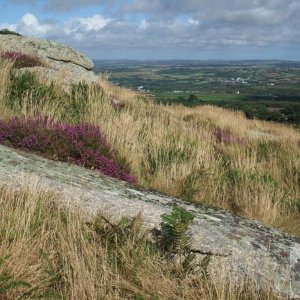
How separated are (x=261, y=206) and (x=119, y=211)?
243 cm

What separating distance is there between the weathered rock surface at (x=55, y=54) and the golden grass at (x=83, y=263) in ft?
34.4

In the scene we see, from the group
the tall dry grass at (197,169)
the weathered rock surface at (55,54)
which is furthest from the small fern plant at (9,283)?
the weathered rock surface at (55,54)

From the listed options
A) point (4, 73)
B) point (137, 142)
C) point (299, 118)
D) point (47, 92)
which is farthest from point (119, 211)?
point (299, 118)

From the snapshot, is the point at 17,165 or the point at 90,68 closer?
the point at 17,165

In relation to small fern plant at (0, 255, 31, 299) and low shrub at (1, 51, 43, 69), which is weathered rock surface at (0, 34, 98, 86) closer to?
low shrub at (1, 51, 43, 69)

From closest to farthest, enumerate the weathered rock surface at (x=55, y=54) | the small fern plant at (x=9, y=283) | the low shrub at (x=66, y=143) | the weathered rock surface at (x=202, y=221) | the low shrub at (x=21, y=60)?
the small fern plant at (x=9, y=283) → the weathered rock surface at (x=202, y=221) → the low shrub at (x=66, y=143) → the low shrub at (x=21, y=60) → the weathered rock surface at (x=55, y=54)

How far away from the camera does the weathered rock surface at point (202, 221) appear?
3320 mm

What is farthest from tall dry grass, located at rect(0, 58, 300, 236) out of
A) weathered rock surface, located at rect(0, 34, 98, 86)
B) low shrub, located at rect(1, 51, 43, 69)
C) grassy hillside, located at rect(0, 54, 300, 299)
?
weathered rock surface, located at rect(0, 34, 98, 86)

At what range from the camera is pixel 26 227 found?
314 centimetres

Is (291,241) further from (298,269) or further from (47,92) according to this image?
(47,92)

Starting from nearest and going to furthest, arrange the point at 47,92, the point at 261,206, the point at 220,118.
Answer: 1. the point at 261,206
2. the point at 47,92
3. the point at 220,118

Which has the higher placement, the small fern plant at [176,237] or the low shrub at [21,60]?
the low shrub at [21,60]

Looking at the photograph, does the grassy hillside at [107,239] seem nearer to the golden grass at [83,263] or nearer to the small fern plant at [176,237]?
the golden grass at [83,263]

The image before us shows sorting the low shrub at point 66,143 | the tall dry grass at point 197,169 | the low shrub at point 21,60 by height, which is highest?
the low shrub at point 21,60
